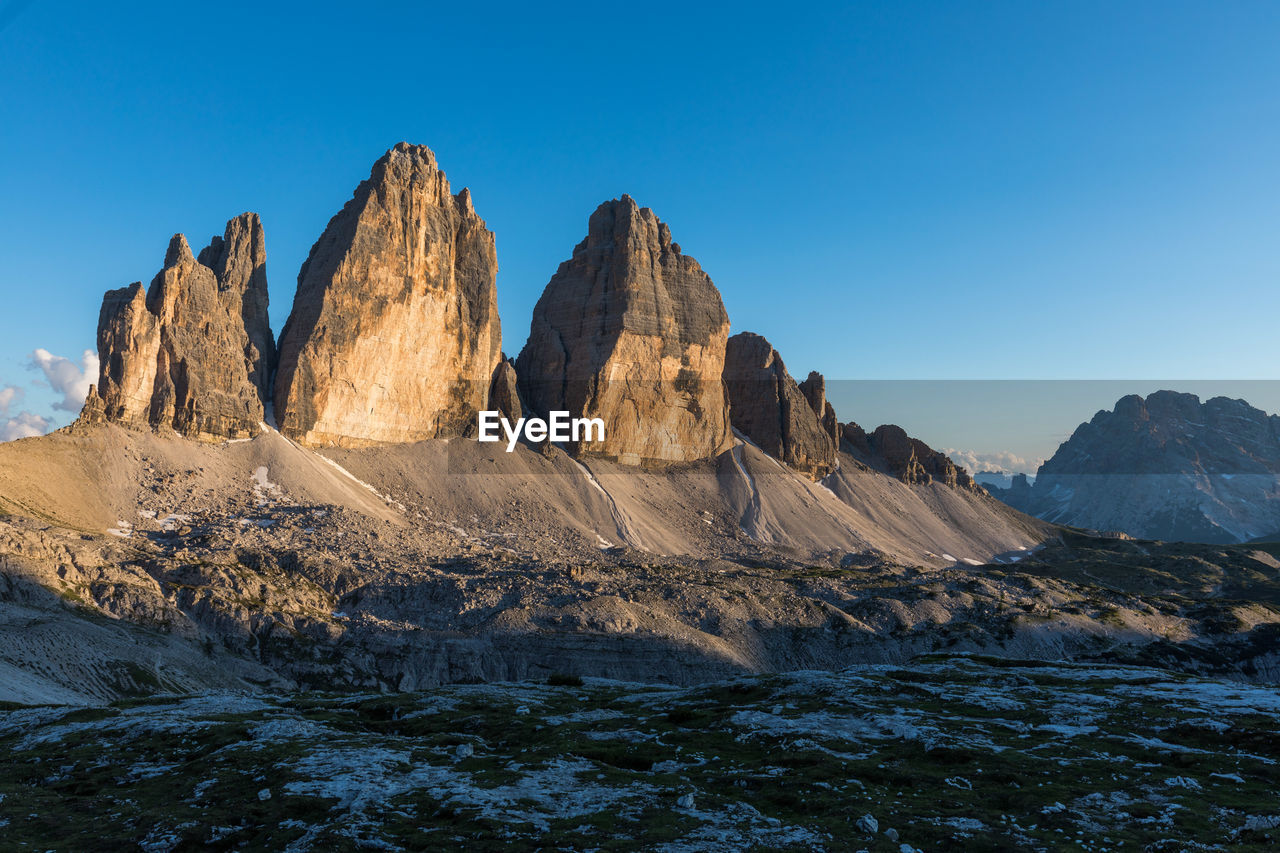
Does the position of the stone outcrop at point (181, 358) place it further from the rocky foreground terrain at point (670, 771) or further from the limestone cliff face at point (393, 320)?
the rocky foreground terrain at point (670, 771)

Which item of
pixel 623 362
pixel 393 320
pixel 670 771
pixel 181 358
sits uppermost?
pixel 393 320

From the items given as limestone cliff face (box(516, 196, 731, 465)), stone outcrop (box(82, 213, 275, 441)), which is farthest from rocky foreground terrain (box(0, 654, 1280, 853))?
limestone cliff face (box(516, 196, 731, 465))

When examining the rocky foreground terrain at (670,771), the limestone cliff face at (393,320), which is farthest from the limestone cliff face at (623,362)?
the rocky foreground terrain at (670,771)

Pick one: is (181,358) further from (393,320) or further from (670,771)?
(670,771)

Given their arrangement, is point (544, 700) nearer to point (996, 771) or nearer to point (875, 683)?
point (875, 683)

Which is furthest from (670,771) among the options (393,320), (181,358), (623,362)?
(623,362)

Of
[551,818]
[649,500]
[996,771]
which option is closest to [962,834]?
[996,771]

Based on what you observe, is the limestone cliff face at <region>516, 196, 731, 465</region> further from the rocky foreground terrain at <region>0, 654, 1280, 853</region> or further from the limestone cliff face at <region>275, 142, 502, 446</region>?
the rocky foreground terrain at <region>0, 654, 1280, 853</region>
